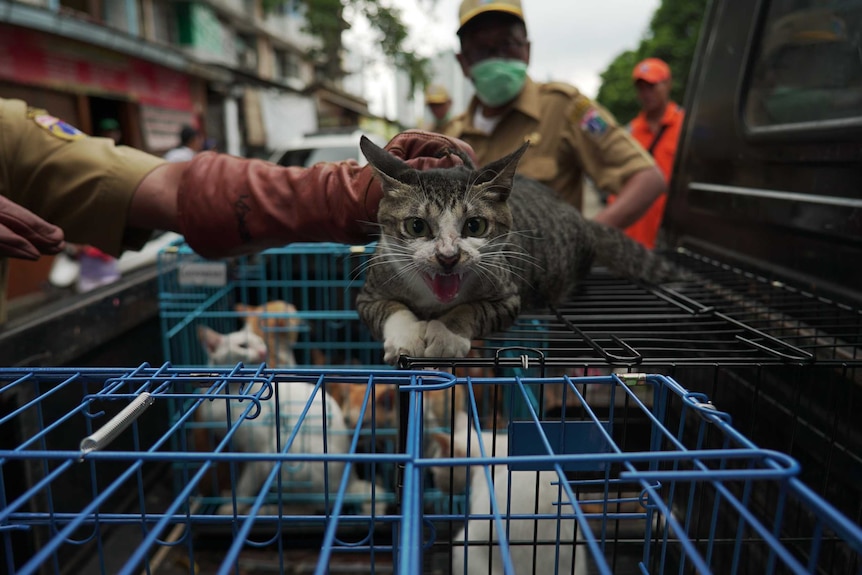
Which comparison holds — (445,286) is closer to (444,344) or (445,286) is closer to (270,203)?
(444,344)

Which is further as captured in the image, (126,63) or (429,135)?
(126,63)

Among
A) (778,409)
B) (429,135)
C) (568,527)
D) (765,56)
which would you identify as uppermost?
(765,56)

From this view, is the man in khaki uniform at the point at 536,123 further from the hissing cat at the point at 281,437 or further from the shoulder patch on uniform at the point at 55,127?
the shoulder patch on uniform at the point at 55,127

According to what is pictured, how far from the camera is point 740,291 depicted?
1.85m

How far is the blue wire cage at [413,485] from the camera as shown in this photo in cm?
71

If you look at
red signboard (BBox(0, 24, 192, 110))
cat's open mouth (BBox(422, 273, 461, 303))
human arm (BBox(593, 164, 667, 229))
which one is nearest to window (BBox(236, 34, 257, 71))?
red signboard (BBox(0, 24, 192, 110))

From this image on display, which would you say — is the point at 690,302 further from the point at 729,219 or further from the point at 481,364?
the point at 481,364

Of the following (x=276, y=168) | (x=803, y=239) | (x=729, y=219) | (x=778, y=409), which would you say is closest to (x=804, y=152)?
(x=803, y=239)

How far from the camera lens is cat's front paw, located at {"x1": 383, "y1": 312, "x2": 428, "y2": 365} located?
4.35 feet

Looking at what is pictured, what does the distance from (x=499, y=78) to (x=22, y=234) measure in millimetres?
2079

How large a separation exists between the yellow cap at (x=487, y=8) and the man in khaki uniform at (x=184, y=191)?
1.14m

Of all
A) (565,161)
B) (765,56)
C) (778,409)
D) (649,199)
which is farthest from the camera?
(565,161)

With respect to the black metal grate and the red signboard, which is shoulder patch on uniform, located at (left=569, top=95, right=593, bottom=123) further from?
the red signboard

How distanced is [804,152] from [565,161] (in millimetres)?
1288
